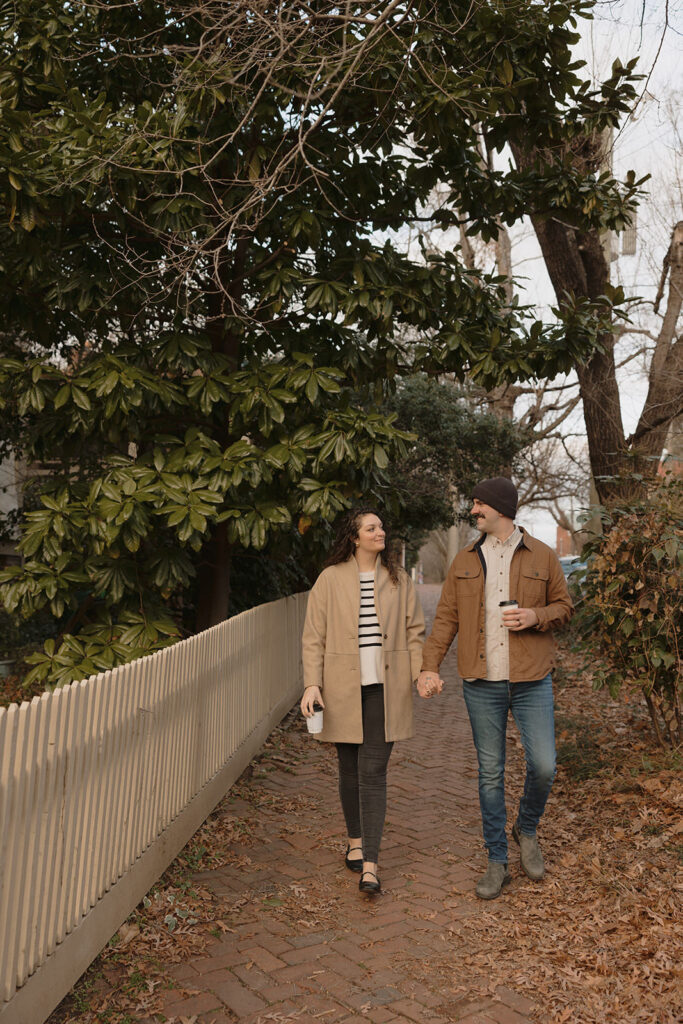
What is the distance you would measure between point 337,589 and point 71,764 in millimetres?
1928

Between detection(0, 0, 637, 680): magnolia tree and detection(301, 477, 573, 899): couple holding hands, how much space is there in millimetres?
1504

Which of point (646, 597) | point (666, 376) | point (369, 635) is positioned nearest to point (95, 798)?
point (369, 635)

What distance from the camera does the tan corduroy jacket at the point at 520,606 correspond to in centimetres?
472

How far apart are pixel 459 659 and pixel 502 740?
0.48 meters

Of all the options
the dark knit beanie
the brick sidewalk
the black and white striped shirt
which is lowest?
the brick sidewalk

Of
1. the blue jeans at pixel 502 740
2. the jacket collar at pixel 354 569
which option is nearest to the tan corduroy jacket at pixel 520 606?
the blue jeans at pixel 502 740

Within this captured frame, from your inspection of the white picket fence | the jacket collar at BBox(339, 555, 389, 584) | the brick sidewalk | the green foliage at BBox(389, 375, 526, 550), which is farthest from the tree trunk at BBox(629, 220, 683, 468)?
the white picket fence

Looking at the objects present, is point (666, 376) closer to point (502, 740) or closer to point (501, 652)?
point (501, 652)

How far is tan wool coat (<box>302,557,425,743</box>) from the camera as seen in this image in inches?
193

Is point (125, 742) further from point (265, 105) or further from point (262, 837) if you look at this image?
point (265, 105)

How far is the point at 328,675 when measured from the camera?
495cm

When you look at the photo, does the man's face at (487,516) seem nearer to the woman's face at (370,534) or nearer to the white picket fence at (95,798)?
the woman's face at (370,534)

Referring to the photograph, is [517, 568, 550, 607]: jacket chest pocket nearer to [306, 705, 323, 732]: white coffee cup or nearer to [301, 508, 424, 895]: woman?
[301, 508, 424, 895]: woman

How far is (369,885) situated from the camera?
4738 millimetres
